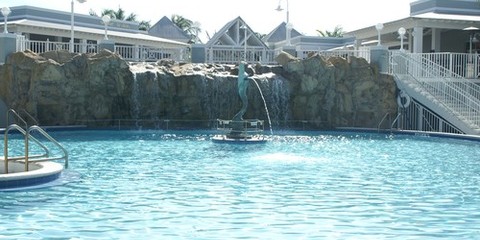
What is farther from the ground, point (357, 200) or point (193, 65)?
point (193, 65)

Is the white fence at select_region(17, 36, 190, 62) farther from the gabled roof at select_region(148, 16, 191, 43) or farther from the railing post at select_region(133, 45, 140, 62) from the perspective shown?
the gabled roof at select_region(148, 16, 191, 43)

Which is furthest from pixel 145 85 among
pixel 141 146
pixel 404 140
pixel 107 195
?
pixel 107 195

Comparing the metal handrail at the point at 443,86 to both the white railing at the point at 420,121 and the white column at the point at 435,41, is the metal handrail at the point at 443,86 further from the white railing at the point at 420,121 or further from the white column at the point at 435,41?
the white column at the point at 435,41

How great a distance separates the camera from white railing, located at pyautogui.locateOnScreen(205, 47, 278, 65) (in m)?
30.0

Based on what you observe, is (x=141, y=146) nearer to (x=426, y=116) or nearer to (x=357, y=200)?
(x=357, y=200)

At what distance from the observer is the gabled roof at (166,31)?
179 feet

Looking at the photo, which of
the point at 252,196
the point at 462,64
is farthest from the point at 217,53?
the point at 252,196

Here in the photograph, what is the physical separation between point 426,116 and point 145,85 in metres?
11.8

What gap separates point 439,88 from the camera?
24.9 metres

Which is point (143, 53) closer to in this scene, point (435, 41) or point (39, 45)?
point (39, 45)

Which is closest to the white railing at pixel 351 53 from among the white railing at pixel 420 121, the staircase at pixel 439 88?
the staircase at pixel 439 88

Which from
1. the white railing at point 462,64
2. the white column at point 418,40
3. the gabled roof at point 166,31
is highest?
the gabled roof at point 166,31

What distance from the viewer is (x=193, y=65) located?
89.4ft

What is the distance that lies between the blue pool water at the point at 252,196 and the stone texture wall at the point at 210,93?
727cm
